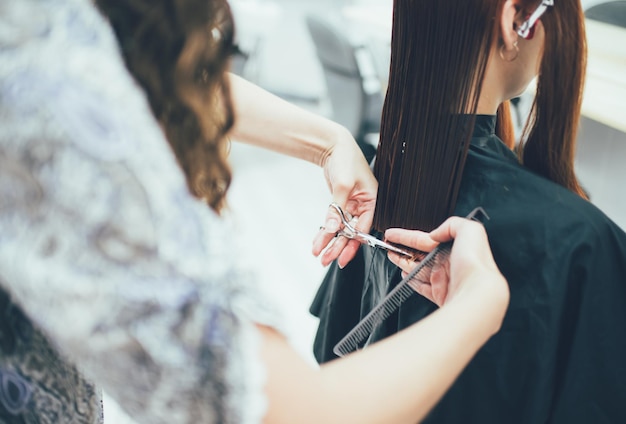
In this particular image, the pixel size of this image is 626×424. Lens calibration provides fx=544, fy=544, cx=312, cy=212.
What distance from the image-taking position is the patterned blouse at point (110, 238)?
0.38m

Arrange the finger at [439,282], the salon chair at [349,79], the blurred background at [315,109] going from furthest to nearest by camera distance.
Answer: the salon chair at [349,79] → the blurred background at [315,109] → the finger at [439,282]

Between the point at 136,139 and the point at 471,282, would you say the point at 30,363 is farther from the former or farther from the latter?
the point at 471,282

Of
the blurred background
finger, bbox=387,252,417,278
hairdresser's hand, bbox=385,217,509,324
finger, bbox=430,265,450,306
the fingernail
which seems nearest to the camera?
hairdresser's hand, bbox=385,217,509,324

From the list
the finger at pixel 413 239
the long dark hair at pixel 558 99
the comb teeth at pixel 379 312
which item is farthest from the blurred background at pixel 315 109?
the long dark hair at pixel 558 99

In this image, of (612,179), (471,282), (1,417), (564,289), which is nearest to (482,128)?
(564,289)

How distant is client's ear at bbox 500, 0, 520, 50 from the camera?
2.38 feet

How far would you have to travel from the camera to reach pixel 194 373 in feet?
1.32

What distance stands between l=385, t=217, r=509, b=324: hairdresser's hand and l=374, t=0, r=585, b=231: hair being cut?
0.12 metres

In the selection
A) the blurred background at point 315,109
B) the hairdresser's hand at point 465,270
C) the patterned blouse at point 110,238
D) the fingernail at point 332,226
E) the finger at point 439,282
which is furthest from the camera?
the blurred background at point 315,109

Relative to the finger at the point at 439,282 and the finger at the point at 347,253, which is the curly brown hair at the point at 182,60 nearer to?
the finger at the point at 439,282

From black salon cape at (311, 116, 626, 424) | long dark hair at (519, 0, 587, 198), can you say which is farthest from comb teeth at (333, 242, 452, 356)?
long dark hair at (519, 0, 587, 198)

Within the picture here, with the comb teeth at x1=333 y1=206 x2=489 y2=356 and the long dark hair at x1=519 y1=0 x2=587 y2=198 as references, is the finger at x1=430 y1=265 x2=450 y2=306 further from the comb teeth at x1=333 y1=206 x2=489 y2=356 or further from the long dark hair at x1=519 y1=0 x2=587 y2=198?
the long dark hair at x1=519 y1=0 x2=587 y2=198

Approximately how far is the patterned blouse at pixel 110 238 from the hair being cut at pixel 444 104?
50 centimetres

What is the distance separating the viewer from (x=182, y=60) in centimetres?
42
